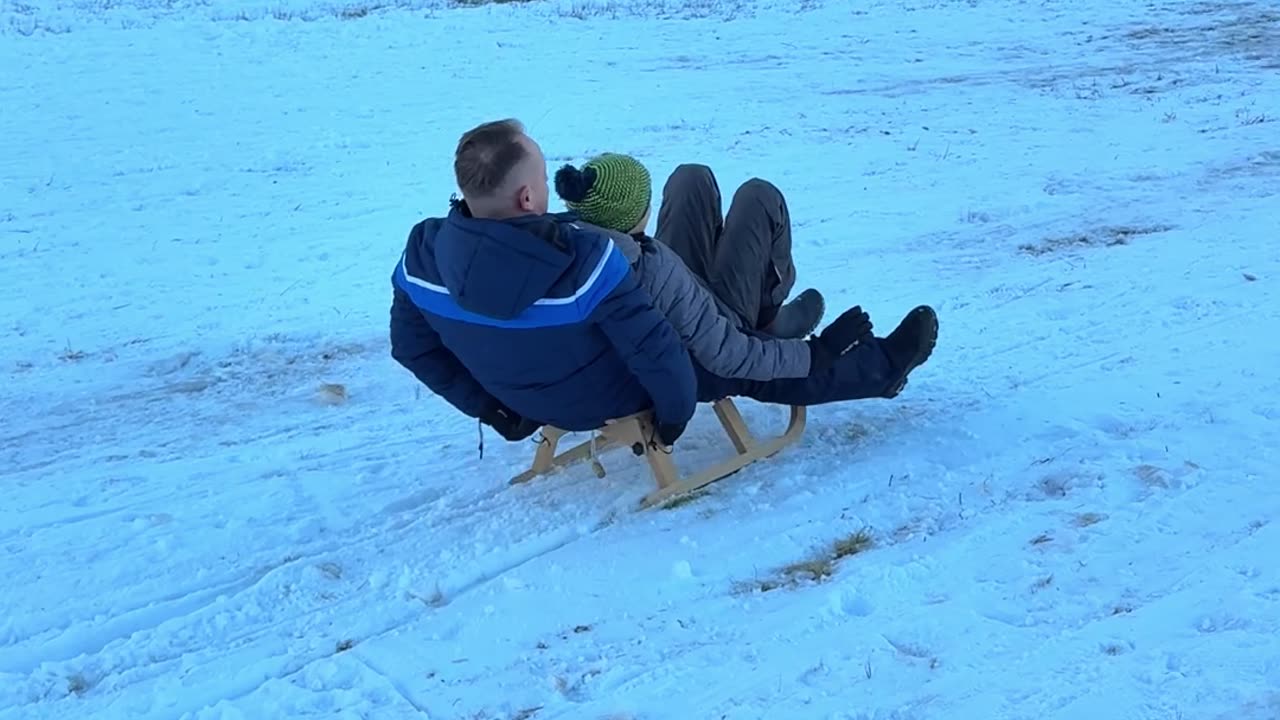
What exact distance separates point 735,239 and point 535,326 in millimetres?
1073

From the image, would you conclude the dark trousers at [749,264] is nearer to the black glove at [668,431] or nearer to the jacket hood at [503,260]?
the black glove at [668,431]

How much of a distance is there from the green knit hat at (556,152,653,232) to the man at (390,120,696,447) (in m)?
0.12

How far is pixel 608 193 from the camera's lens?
403cm

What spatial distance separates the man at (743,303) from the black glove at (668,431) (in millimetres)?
232

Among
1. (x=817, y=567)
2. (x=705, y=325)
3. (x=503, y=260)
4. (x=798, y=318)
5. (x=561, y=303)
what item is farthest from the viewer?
(x=798, y=318)

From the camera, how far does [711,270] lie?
15.3ft

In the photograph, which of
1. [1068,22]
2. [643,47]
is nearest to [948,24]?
[1068,22]

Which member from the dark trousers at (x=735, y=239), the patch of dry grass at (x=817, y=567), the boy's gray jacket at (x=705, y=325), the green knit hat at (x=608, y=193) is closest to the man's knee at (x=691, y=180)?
the dark trousers at (x=735, y=239)

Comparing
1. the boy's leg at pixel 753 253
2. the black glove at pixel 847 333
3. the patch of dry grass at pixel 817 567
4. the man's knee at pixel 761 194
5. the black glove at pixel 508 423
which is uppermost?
the man's knee at pixel 761 194

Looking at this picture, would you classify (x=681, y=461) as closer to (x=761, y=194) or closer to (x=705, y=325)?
(x=705, y=325)

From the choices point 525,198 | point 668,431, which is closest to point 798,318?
point 668,431

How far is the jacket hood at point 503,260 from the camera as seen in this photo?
3662 mm

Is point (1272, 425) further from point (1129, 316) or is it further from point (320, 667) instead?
point (320, 667)

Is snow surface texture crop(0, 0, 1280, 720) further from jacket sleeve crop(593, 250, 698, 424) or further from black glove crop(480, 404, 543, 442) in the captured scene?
jacket sleeve crop(593, 250, 698, 424)
